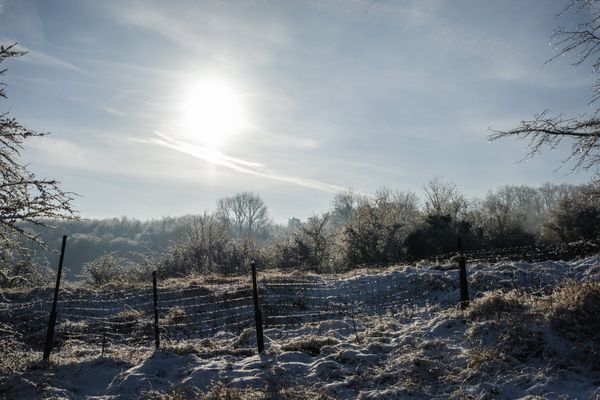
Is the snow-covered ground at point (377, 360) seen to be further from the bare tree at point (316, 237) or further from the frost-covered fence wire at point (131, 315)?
the bare tree at point (316, 237)

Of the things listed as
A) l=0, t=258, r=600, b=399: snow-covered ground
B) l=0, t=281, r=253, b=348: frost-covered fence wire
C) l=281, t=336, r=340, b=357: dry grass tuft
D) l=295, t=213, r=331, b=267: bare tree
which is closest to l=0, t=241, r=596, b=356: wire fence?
l=0, t=281, r=253, b=348: frost-covered fence wire

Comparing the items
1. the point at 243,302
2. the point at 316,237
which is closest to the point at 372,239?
the point at 316,237

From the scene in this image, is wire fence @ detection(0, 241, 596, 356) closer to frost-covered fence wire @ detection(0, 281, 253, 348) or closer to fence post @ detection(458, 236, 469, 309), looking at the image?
frost-covered fence wire @ detection(0, 281, 253, 348)

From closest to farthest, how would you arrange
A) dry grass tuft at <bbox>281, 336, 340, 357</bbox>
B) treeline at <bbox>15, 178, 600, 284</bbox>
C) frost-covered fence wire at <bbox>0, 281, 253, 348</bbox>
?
dry grass tuft at <bbox>281, 336, 340, 357</bbox> → frost-covered fence wire at <bbox>0, 281, 253, 348</bbox> → treeline at <bbox>15, 178, 600, 284</bbox>

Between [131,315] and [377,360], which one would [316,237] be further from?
[377,360]

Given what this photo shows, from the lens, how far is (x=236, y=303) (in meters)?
15.1

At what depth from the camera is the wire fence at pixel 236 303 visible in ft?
41.2

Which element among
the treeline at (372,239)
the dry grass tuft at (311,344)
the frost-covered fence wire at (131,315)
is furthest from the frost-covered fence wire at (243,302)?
the treeline at (372,239)

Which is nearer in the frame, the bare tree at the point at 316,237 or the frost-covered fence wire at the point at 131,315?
the frost-covered fence wire at the point at 131,315


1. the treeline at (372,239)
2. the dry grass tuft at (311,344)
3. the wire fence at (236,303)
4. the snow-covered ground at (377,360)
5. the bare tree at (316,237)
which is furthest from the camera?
the bare tree at (316,237)

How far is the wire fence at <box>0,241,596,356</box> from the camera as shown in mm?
12562

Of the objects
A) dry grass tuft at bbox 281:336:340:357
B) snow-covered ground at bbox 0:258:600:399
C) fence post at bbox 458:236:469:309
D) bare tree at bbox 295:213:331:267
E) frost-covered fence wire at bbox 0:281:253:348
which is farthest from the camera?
bare tree at bbox 295:213:331:267

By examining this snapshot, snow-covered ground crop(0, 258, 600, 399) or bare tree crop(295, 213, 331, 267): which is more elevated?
bare tree crop(295, 213, 331, 267)

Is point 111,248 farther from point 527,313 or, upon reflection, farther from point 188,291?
point 527,313
